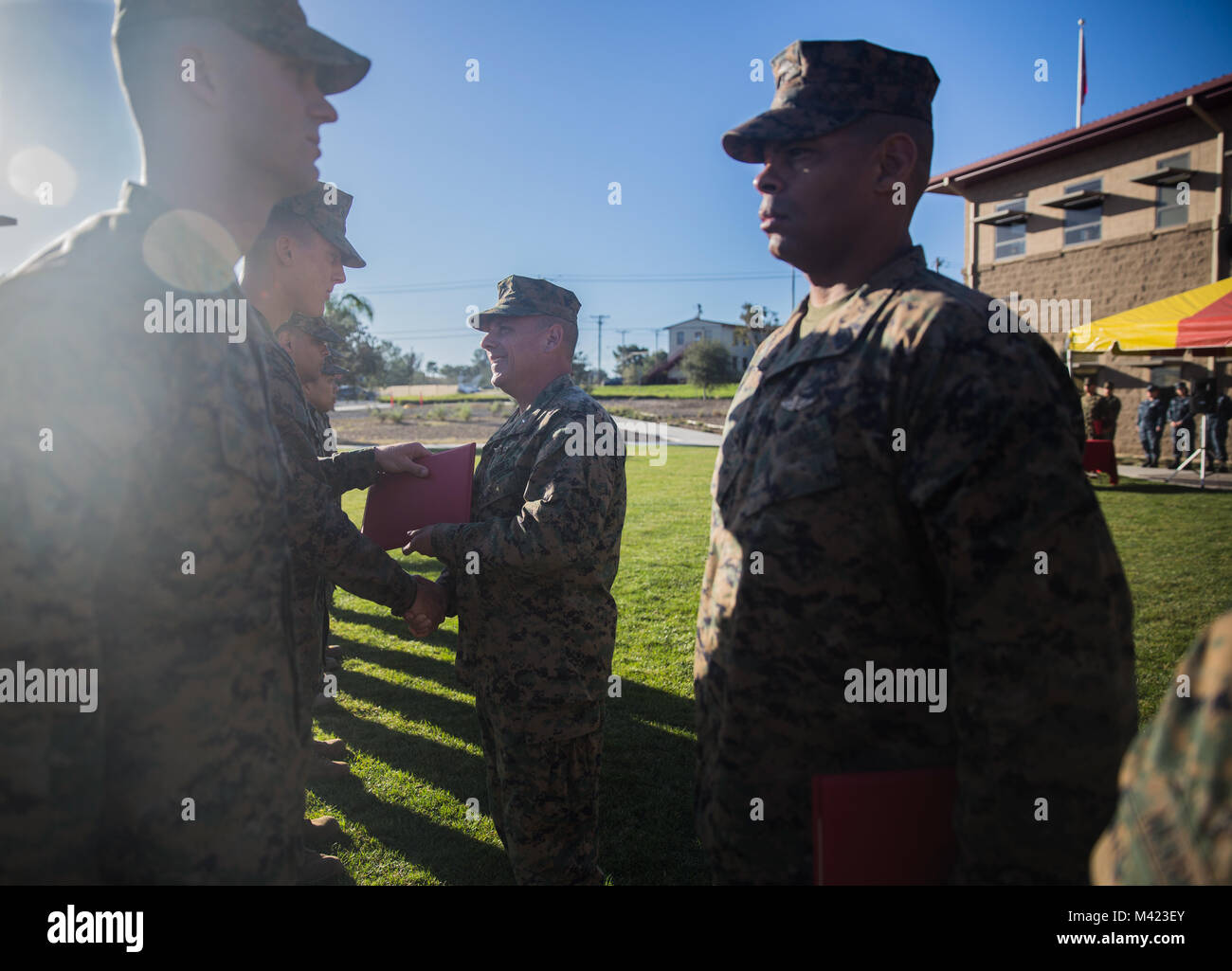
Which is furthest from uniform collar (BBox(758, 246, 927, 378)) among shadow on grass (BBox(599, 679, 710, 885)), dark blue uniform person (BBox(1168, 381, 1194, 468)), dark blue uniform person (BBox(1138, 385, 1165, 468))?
dark blue uniform person (BBox(1138, 385, 1165, 468))

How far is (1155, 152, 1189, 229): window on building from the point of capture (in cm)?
1953

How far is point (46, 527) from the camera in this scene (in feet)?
3.86

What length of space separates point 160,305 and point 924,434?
1583 millimetres

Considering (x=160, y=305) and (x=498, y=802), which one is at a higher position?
(x=160, y=305)

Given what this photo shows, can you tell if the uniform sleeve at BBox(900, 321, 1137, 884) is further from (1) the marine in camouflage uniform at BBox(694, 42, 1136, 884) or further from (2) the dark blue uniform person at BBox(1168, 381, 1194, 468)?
(2) the dark blue uniform person at BBox(1168, 381, 1194, 468)

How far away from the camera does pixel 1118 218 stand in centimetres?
2114

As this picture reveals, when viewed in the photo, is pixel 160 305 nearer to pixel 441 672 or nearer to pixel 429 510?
pixel 429 510

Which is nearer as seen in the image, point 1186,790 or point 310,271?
point 1186,790

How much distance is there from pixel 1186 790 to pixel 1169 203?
25600mm

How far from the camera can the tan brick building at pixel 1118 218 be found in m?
18.9

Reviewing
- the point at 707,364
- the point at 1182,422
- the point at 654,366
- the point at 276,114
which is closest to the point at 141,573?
the point at 276,114

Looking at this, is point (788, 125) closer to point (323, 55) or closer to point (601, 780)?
point (323, 55)
